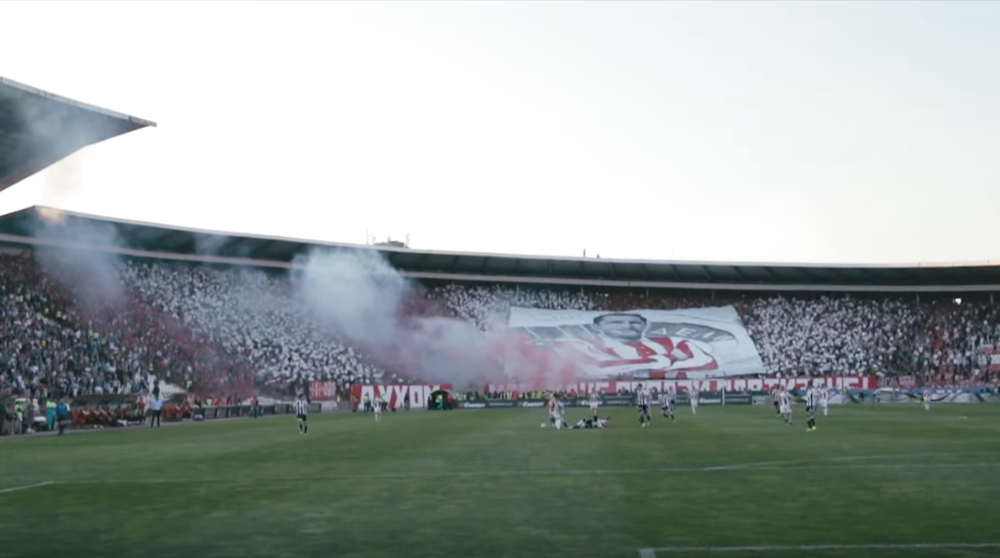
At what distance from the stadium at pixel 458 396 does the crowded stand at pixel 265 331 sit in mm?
251

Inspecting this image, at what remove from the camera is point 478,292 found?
9500cm

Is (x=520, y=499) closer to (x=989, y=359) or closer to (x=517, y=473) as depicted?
(x=517, y=473)

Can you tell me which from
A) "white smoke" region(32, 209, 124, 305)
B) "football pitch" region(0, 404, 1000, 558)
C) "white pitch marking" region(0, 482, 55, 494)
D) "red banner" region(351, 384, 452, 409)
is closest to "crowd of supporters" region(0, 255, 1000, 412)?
"white smoke" region(32, 209, 124, 305)

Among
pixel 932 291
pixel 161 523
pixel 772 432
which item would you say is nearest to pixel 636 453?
pixel 772 432

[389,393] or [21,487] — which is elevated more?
[21,487]

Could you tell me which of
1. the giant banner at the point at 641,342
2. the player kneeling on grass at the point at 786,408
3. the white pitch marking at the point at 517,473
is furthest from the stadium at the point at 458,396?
the player kneeling on grass at the point at 786,408

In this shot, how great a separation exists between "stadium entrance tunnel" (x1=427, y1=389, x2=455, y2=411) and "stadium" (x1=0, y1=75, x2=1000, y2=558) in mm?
1062

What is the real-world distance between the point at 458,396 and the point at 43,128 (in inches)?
2256

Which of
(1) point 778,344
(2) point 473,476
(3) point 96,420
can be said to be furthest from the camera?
(1) point 778,344

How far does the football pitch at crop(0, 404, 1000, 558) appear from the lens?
41.4 feet

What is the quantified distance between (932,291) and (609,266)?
31.1 metres

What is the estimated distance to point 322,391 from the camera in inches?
2844

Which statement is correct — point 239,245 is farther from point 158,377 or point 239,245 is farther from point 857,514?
point 857,514

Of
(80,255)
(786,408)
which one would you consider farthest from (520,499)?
(80,255)
